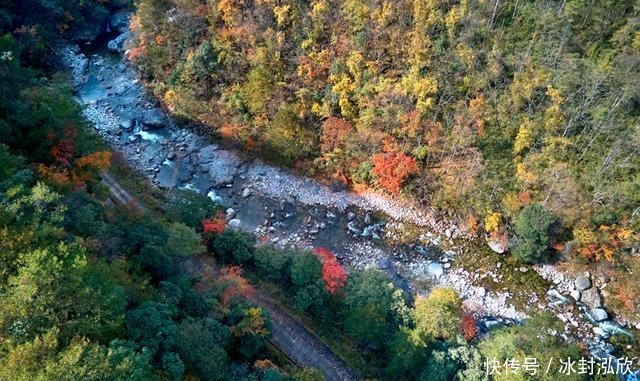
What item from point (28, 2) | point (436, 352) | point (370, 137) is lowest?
point (436, 352)

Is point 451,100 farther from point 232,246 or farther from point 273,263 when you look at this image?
point 232,246

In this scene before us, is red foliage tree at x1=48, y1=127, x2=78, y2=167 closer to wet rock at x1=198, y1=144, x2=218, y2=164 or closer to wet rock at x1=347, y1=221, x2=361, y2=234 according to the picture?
wet rock at x1=198, y1=144, x2=218, y2=164

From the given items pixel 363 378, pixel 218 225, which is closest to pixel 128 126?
pixel 218 225

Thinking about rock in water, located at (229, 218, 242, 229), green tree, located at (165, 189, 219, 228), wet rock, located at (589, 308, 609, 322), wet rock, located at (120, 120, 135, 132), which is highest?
green tree, located at (165, 189, 219, 228)

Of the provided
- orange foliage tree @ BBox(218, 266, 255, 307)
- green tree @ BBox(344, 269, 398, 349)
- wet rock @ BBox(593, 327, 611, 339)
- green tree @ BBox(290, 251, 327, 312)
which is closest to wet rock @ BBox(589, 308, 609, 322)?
wet rock @ BBox(593, 327, 611, 339)

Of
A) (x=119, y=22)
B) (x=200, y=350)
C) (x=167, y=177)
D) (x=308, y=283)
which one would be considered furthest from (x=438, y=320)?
(x=119, y=22)

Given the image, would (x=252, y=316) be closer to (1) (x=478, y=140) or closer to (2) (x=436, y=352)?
(2) (x=436, y=352)
